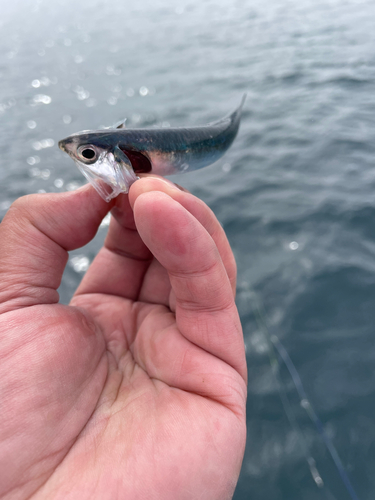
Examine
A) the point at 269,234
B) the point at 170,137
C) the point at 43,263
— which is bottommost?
the point at 269,234

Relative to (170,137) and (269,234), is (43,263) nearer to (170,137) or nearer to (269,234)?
(170,137)

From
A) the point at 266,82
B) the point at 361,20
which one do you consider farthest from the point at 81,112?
the point at 361,20

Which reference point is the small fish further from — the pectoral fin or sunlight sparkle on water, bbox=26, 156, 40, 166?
sunlight sparkle on water, bbox=26, 156, 40, 166

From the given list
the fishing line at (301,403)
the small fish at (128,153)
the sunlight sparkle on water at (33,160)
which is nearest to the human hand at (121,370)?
the small fish at (128,153)

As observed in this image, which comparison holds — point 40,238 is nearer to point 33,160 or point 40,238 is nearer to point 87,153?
point 87,153

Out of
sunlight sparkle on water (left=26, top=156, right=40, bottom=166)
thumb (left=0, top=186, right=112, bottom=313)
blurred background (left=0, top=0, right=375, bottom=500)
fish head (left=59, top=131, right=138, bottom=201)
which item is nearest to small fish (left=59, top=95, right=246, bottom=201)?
fish head (left=59, top=131, right=138, bottom=201)
